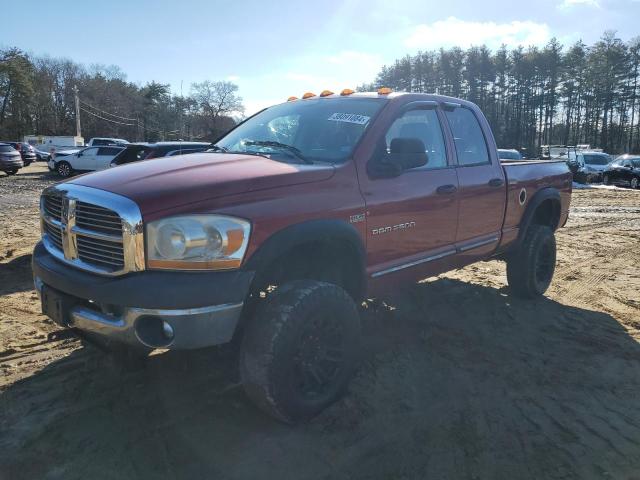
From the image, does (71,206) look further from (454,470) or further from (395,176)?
(454,470)

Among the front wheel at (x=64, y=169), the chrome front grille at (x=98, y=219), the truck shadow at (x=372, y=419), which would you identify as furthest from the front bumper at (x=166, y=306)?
the front wheel at (x=64, y=169)

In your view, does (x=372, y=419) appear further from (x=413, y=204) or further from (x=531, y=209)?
(x=531, y=209)

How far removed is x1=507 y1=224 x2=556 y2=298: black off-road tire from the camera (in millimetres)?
5398

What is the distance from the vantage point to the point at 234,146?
3.99 m

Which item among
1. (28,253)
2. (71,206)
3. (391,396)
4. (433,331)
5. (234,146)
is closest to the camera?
(71,206)

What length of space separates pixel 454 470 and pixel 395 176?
1.88 metres

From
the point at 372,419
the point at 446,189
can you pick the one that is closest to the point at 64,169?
the point at 446,189

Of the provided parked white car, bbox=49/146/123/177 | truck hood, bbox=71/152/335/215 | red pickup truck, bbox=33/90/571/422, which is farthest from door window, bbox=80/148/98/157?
truck hood, bbox=71/152/335/215

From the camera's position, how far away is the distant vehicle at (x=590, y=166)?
25.0 m

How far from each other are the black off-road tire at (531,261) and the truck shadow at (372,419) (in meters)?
1.17

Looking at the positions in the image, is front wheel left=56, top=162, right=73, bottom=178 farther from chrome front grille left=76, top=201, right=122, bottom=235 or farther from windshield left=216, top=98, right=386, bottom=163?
chrome front grille left=76, top=201, right=122, bottom=235

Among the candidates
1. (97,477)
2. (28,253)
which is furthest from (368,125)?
(28,253)

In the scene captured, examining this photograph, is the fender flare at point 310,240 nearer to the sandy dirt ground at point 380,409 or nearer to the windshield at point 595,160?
the sandy dirt ground at point 380,409

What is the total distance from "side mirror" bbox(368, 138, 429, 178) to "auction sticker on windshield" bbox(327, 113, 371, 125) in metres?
0.27
